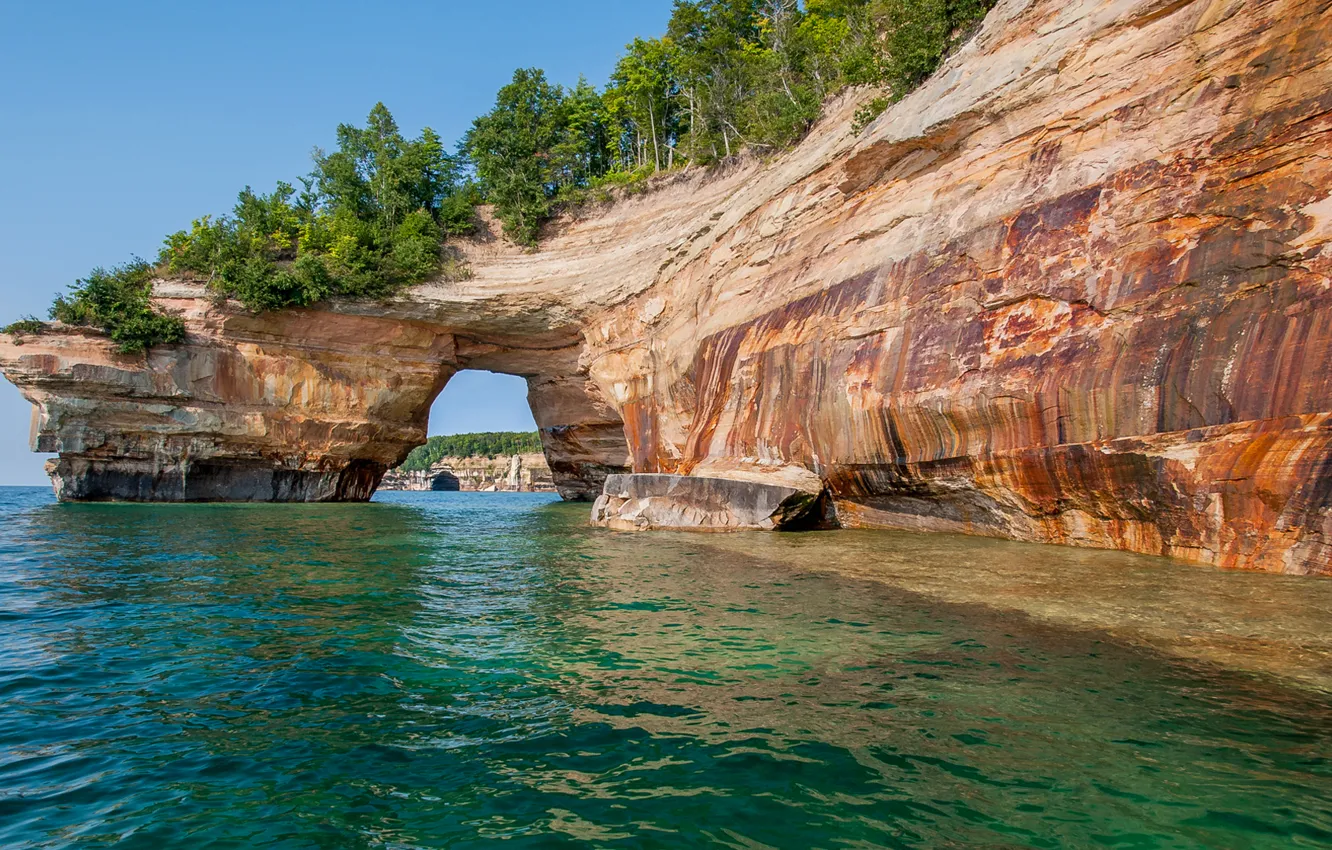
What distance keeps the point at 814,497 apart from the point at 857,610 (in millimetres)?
8596

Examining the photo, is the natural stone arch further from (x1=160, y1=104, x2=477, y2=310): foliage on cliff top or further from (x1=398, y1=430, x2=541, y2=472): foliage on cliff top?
(x1=398, y1=430, x2=541, y2=472): foliage on cliff top

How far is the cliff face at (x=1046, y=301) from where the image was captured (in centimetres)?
850

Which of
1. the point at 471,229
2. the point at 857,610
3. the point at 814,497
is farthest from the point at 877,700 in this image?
the point at 471,229

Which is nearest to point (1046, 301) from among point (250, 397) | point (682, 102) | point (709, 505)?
point (709, 505)

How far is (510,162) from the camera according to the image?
34125 mm

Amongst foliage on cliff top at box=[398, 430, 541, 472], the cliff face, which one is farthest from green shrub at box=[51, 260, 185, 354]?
foliage on cliff top at box=[398, 430, 541, 472]

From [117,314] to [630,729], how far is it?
3326 cm

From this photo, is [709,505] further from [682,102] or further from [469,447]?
[469,447]

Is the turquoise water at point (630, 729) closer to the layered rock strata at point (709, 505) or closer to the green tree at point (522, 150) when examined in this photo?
the layered rock strata at point (709, 505)

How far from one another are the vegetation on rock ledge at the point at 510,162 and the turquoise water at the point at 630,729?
22.0 m

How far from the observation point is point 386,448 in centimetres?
3566

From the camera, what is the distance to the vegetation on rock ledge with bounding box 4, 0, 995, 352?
28438 millimetres

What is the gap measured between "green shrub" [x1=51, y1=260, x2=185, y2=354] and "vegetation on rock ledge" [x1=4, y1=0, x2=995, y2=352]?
0.05 metres

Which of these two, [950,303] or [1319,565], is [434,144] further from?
[1319,565]
